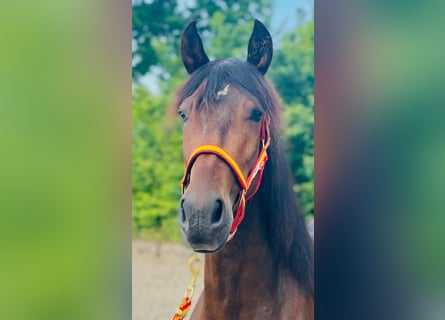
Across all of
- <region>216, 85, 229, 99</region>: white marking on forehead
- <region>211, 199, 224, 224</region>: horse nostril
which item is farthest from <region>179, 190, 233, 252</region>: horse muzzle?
<region>216, 85, 229, 99</region>: white marking on forehead

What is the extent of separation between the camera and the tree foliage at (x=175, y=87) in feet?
4.99

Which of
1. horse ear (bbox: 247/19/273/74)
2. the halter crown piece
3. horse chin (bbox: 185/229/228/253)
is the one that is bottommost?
horse chin (bbox: 185/229/228/253)

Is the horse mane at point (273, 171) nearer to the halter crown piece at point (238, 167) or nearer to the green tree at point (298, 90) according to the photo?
the halter crown piece at point (238, 167)

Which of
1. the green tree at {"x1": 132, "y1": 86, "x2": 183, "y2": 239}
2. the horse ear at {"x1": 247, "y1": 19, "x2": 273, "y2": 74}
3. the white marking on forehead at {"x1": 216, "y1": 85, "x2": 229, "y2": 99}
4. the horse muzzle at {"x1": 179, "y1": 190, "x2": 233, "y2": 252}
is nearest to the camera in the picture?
the horse muzzle at {"x1": 179, "y1": 190, "x2": 233, "y2": 252}

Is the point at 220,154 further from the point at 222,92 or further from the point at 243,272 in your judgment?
the point at 243,272

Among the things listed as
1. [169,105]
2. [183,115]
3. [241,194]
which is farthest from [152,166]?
[241,194]

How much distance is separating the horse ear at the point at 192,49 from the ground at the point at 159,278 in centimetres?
80

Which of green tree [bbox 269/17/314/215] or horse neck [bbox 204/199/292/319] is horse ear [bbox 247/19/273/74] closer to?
green tree [bbox 269/17/314/215]

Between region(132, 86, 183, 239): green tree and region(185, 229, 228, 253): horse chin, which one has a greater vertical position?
region(132, 86, 183, 239): green tree

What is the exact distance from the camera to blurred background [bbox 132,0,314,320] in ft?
5.00

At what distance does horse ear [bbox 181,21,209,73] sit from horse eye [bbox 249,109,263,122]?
0.29 meters
